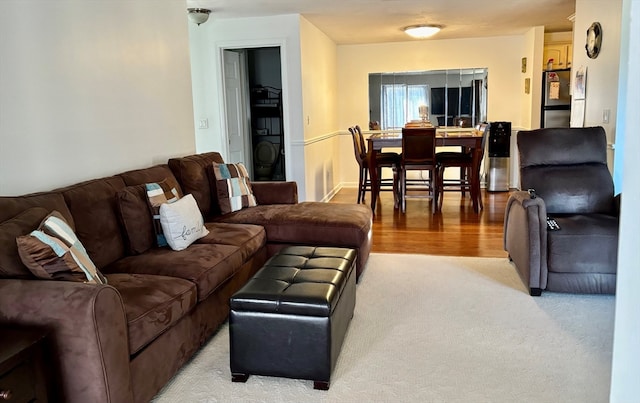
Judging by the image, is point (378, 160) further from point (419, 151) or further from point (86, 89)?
point (86, 89)

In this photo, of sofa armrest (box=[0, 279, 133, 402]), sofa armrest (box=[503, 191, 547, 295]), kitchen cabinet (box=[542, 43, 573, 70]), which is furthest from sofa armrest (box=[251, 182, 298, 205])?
kitchen cabinet (box=[542, 43, 573, 70])

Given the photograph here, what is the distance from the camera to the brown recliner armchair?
323 centimetres

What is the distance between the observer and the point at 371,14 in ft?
18.8

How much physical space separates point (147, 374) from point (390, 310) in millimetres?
1561

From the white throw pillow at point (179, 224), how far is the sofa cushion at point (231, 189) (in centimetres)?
87

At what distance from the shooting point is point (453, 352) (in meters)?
2.62

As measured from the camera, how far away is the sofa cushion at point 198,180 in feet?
12.3

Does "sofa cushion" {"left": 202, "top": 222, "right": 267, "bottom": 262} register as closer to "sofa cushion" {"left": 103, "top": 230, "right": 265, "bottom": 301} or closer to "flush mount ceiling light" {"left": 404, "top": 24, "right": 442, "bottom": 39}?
"sofa cushion" {"left": 103, "top": 230, "right": 265, "bottom": 301}

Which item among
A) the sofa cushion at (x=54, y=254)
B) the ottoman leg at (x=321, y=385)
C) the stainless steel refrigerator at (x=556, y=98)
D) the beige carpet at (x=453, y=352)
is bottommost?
the beige carpet at (x=453, y=352)

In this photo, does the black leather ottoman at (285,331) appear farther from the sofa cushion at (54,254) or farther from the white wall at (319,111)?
the white wall at (319,111)

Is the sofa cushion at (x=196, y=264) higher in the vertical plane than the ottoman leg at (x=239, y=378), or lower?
higher

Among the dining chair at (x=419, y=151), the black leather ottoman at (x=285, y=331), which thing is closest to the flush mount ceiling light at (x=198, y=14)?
the dining chair at (x=419, y=151)

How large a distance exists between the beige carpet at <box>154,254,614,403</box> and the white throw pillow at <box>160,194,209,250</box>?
0.56 meters

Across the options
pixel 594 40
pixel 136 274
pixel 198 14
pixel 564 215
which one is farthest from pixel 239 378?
pixel 594 40
